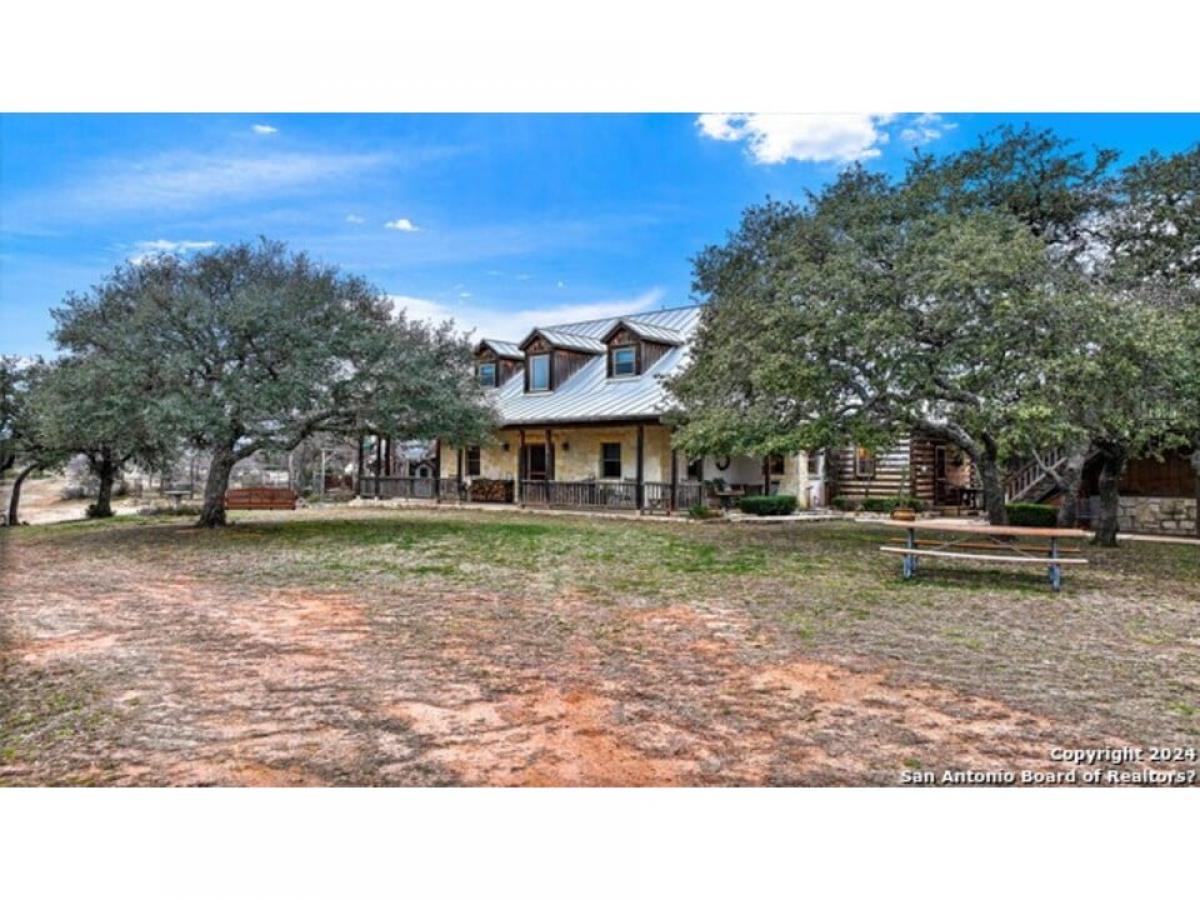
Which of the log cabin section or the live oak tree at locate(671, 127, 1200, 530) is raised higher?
the live oak tree at locate(671, 127, 1200, 530)

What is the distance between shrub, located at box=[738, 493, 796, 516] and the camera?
14.4 m

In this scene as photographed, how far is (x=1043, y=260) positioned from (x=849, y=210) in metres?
2.01

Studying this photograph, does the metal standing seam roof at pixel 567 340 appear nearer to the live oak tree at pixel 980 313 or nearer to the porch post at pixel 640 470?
the porch post at pixel 640 470

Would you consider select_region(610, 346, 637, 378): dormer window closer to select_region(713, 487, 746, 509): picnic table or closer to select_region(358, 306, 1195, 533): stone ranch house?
select_region(358, 306, 1195, 533): stone ranch house

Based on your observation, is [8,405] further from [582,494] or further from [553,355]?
[553,355]

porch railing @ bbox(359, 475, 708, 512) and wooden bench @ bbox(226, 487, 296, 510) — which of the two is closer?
porch railing @ bbox(359, 475, 708, 512)

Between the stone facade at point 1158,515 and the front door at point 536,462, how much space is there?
11.4 metres

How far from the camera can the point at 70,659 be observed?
4.02m

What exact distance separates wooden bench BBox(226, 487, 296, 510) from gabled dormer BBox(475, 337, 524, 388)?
5763 mm

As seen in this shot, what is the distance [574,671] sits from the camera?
12.8 feet

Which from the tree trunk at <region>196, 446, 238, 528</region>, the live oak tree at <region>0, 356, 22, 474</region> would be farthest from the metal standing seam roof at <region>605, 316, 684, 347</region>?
the live oak tree at <region>0, 356, 22, 474</region>

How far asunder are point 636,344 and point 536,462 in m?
3.84

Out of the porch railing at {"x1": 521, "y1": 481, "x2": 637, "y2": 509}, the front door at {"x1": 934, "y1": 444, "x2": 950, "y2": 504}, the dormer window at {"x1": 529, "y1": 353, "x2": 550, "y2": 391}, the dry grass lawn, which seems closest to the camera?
the dry grass lawn
